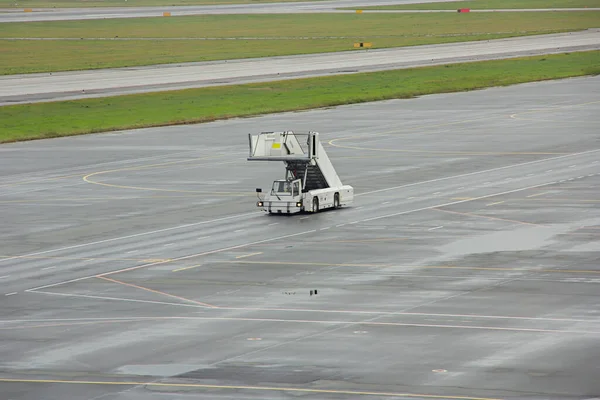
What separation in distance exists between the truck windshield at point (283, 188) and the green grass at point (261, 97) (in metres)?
43.8

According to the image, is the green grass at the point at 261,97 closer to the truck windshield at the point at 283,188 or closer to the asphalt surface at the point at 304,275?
the asphalt surface at the point at 304,275

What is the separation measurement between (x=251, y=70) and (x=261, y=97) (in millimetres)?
29790

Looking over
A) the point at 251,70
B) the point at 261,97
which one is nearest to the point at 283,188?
the point at 261,97

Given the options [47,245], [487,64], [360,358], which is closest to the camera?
[360,358]

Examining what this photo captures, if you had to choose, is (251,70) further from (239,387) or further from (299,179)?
(239,387)

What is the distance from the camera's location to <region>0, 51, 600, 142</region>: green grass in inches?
4486

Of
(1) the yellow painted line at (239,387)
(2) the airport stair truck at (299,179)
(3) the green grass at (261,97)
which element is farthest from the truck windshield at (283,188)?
(3) the green grass at (261,97)

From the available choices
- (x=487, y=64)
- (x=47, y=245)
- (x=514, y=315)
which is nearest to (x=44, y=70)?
(x=487, y=64)

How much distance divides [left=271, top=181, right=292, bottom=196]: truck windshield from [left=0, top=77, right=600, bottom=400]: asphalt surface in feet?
5.48

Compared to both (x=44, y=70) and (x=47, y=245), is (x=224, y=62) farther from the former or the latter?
(x=47, y=245)

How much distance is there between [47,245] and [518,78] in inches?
→ 3872

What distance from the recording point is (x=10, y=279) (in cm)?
5094

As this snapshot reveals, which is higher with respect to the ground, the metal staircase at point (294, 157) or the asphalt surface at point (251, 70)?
the asphalt surface at point (251, 70)

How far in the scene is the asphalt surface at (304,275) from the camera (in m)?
34.4
